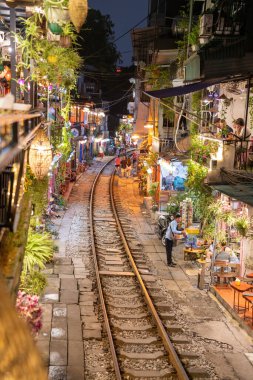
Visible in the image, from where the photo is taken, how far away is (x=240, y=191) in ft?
44.5

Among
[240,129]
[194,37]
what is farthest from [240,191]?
[194,37]

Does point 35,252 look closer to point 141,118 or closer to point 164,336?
point 164,336

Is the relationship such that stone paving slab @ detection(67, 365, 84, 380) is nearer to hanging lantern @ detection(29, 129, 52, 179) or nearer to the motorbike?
hanging lantern @ detection(29, 129, 52, 179)

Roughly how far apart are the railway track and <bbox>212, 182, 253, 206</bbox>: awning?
373 cm

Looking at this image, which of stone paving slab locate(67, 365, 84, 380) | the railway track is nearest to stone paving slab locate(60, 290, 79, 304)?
the railway track

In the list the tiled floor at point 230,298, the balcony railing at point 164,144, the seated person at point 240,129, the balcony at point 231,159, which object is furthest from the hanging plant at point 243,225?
the balcony railing at point 164,144

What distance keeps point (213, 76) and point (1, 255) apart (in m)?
10.3

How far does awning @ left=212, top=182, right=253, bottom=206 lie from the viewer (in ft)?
40.8

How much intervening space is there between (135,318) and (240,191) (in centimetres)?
→ 457

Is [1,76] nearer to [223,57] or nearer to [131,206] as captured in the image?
[223,57]

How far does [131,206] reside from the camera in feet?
101

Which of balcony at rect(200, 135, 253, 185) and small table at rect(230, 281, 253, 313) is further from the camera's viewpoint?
balcony at rect(200, 135, 253, 185)

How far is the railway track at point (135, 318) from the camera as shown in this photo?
34.7ft

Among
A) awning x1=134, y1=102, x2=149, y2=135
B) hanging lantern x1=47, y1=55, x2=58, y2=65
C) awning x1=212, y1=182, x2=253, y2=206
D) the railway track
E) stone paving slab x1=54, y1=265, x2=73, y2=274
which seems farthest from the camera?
awning x1=134, y1=102, x2=149, y2=135
